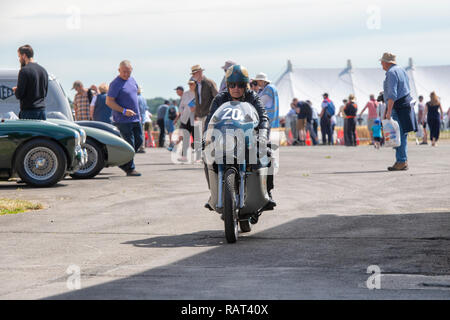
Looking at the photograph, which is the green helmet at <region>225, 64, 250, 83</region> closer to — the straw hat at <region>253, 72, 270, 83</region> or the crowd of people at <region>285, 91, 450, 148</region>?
the straw hat at <region>253, 72, 270, 83</region>

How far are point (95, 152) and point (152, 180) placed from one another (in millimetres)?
1119

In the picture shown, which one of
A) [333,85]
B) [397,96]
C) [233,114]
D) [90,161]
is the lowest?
[90,161]

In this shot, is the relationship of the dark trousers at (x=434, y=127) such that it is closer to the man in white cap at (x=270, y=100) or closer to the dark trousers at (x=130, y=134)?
the man in white cap at (x=270, y=100)

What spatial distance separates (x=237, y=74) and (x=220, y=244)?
167 centimetres

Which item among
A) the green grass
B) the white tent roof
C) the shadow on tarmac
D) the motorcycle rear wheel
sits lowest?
the shadow on tarmac

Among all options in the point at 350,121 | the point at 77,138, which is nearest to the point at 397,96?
the point at 77,138

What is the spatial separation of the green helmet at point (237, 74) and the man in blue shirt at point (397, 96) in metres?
7.86

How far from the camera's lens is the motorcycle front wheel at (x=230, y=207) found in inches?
305

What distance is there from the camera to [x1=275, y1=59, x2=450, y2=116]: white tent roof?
1982 inches

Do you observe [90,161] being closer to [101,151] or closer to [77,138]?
[101,151]

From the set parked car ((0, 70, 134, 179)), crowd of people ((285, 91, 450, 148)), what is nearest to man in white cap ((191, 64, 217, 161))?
parked car ((0, 70, 134, 179))

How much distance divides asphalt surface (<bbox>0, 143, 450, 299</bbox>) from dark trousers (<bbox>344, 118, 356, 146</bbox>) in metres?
18.4

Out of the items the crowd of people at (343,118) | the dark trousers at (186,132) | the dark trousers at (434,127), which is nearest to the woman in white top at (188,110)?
the dark trousers at (186,132)

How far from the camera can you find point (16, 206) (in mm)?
10773
